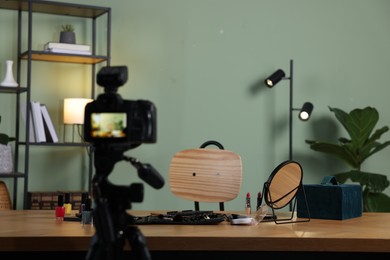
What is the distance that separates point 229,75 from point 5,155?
1949 millimetres

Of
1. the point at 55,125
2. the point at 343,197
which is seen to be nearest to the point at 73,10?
the point at 55,125

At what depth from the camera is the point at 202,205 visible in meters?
5.67

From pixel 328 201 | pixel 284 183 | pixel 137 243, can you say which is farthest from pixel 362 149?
pixel 137 243

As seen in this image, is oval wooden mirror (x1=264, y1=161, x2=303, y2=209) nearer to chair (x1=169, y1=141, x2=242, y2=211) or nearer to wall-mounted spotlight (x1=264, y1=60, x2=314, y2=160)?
chair (x1=169, y1=141, x2=242, y2=211)

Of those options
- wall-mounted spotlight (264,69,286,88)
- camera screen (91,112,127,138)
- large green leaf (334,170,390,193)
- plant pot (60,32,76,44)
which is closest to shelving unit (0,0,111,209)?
plant pot (60,32,76,44)

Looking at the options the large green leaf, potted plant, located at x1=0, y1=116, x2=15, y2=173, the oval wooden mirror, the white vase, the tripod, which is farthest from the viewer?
the large green leaf

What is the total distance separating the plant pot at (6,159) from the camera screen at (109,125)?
3.24 meters

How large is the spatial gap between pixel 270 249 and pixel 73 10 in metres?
3.44

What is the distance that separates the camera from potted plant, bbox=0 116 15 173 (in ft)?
15.9

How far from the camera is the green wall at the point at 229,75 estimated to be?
210 inches

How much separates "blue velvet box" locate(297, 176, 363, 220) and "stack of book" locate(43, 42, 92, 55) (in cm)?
268

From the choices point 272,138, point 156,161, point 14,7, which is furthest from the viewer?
point 272,138

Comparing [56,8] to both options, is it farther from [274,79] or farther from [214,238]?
[214,238]

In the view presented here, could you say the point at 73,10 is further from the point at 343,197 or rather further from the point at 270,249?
the point at 270,249
